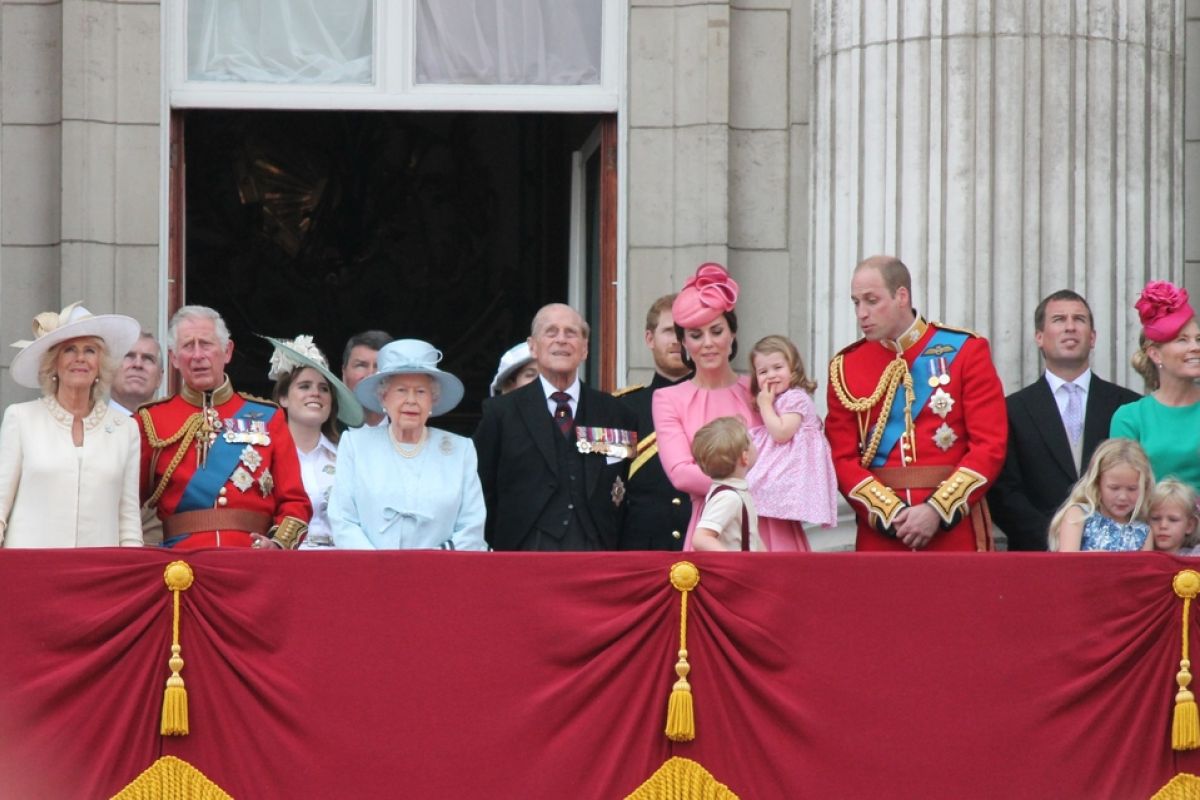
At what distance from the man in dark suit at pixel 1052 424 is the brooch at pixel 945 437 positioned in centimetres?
42

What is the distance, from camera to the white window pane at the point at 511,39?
11.3 m

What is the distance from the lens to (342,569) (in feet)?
26.2

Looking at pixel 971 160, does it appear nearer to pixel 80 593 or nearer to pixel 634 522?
pixel 634 522

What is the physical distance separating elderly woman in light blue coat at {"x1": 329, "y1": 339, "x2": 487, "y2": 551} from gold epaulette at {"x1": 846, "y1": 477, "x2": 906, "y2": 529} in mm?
1366

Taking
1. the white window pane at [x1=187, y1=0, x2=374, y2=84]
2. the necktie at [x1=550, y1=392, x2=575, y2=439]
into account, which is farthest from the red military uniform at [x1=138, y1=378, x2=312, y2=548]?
the white window pane at [x1=187, y1=0, x2=374, y2=84]

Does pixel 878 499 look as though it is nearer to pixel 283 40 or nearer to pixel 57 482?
pixel 57 482

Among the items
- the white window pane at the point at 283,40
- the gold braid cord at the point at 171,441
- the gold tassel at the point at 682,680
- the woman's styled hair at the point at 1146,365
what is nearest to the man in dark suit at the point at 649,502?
the gold tassel at the point at 682,680

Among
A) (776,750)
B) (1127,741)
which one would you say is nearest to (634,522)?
(776,750)

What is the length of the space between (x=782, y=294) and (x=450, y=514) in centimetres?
297

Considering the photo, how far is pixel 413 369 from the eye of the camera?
8.84m

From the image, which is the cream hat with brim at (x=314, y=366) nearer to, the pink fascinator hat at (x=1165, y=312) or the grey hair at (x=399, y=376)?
the grey hair at (x=399, y=376)

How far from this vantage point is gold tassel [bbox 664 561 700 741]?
789cm

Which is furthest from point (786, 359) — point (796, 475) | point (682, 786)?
point (682, 786)

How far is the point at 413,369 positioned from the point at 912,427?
1.84 meters
